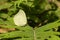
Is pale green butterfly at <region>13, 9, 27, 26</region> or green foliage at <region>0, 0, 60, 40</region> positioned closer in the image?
pale green butterfly at <region>13, 9, 27, 26</region>

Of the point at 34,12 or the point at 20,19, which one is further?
the point at 34,12

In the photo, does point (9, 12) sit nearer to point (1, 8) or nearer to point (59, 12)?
point (1, 8)

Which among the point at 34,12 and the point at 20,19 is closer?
the point at 20,19

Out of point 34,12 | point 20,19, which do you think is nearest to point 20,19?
point 20,19

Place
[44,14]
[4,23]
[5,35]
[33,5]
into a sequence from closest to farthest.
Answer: [5,35] → [4,23] → [33,5] → [44,14]

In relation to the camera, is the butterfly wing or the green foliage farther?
the green foliage

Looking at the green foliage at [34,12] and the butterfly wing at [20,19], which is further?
the green foliage at [34,12]

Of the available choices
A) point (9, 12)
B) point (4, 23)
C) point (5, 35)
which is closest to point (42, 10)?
point (9, 12)

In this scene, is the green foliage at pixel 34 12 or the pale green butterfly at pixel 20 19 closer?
the pale green butterfly at pixel 20 19

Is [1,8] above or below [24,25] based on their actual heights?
above

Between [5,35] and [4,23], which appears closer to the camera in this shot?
[5,35]

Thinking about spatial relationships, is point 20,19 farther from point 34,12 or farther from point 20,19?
point 34,12
